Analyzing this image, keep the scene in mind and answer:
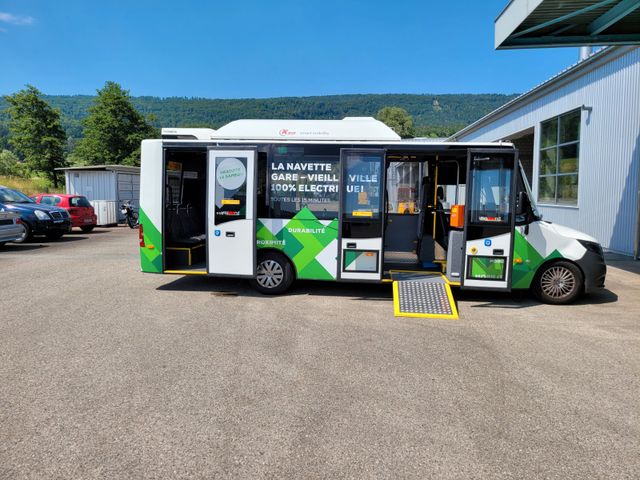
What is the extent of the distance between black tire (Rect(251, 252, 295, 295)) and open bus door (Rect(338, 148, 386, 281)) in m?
0.94

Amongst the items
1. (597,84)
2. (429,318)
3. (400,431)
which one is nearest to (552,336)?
(429,318)

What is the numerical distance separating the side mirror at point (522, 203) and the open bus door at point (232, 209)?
13.1 feet

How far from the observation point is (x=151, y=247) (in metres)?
7.88

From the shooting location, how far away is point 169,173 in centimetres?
816

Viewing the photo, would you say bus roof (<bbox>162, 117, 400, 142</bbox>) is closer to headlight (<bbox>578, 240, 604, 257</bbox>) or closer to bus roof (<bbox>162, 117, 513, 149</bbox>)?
bus roof (<bbox>162, 117, 513, 149</bbox>)

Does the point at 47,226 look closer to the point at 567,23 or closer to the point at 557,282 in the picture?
the point at 557,282

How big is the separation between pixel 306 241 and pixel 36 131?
40425 millimetres

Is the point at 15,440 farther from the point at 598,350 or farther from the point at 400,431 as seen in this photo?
the point at 598,350

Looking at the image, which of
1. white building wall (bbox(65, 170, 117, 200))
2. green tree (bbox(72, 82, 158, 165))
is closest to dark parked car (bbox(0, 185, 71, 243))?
white building wall (bbox(65, 170, 117, 200))

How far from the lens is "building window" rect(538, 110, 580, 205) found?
14984mm

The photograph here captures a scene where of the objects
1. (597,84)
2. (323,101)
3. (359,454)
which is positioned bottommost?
(359,454)

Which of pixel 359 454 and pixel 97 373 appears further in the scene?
pixel 97 373

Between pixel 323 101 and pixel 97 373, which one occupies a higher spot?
pixel 323 101

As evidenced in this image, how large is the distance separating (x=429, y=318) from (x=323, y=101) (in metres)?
110
